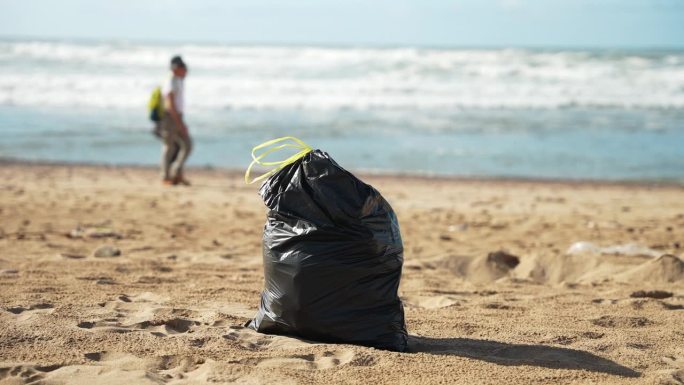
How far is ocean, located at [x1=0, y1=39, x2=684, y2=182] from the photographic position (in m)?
12.8

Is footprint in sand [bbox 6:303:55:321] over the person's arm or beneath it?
beneath

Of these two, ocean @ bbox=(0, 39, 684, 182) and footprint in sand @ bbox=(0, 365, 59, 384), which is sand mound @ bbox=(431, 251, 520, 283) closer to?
footprint in sand @ bbox=(0, 365, 59, 384)

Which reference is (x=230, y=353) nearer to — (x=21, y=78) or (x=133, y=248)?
(x=133, y=248)

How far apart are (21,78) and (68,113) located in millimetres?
7780

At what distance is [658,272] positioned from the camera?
17.3 feet

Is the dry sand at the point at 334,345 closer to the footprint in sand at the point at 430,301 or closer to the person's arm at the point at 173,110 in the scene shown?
the footprint in sand at the point at 430,301

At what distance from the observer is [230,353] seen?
3.40 meters

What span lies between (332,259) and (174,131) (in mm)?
7158

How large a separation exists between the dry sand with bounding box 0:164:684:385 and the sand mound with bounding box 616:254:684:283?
10 mm

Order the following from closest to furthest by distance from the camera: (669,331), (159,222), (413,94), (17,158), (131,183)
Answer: (669,331) → (159,222) → (131,183) → (17,158) → (413,94)

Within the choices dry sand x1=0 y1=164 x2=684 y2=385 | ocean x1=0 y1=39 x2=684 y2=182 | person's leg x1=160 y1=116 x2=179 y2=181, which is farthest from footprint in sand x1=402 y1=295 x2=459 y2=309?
ocean x1=0 y1=39 x2=684 y2=182

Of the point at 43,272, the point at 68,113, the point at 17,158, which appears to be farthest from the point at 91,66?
the point at 43,272

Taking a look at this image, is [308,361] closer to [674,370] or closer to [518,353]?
[518,353]

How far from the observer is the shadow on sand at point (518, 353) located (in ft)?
11.1
